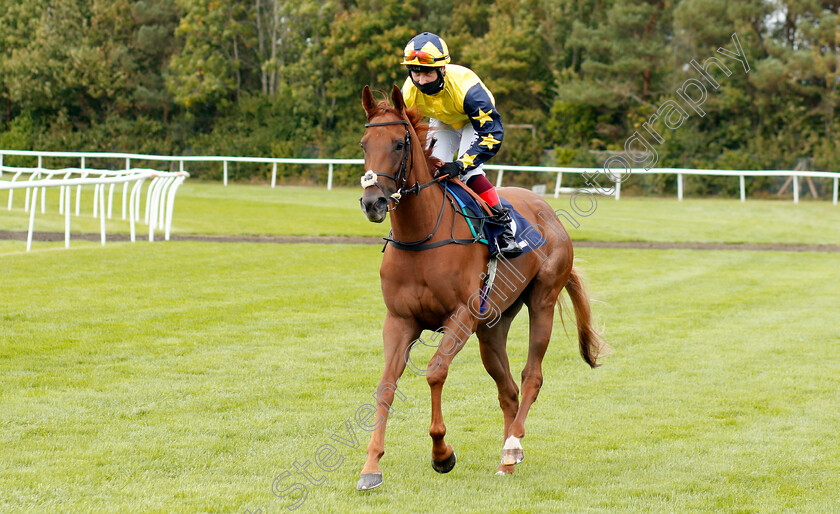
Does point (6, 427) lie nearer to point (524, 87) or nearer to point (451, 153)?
point (451, 153)

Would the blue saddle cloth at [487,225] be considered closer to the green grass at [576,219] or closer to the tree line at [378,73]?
the green grass at [576,219]

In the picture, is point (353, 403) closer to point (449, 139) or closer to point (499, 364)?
point (499, 364)

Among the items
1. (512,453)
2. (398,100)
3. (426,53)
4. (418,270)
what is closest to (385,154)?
(398,100)

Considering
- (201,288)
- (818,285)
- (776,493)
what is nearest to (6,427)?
(776,493)

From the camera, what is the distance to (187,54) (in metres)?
34.2

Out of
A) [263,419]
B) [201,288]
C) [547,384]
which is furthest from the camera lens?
[201,288]

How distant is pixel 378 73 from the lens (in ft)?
111

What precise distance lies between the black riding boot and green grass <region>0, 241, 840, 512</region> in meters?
1.06

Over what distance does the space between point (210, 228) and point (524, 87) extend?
749 inches

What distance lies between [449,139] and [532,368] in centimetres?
136

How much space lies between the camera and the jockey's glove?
4543 mm

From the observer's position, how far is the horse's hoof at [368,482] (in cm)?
396

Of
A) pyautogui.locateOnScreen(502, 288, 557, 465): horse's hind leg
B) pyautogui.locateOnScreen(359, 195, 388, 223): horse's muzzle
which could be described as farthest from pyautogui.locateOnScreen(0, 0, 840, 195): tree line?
pyautogui.locateOnScreen(359, 195, 388, 223): horse's muzzle

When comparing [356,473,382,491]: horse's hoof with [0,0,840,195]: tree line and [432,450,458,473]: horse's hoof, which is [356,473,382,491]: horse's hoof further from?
[0,0,840,195]: tree line
